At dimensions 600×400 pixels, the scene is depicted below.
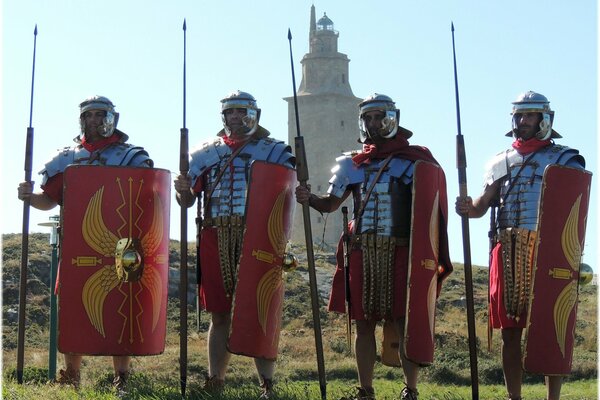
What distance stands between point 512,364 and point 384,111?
2166mm

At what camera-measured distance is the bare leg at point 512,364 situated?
34.8 ft

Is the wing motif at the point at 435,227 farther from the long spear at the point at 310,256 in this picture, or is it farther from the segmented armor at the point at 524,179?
the long spear at the point at 310,256

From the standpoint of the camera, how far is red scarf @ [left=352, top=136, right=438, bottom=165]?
10820 millimetres

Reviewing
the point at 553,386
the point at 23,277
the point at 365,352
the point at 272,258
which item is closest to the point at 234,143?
the point at 272,258

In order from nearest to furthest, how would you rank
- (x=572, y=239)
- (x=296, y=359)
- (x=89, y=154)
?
1. (x=572, y=239)
2. (x=89, y=154)
3. (x=296, y=359)

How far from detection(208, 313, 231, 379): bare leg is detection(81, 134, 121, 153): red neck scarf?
5.63 ft

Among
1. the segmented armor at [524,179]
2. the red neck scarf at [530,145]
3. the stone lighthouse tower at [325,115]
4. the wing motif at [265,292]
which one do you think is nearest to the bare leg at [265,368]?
the wing motif at [265,292]

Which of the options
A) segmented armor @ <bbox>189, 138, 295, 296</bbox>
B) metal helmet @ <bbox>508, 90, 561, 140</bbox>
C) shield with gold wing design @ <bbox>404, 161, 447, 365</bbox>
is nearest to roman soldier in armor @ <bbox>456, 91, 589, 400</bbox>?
metal helmet @ <bbox>508, 90, 561, 140</bbox>

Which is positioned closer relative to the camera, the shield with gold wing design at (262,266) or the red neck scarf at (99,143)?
the shield with gold wing design at (262,266)

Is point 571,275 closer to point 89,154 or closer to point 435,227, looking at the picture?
point 435,227

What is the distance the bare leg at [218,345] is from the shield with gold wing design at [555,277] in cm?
233

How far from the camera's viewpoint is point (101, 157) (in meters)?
11.4

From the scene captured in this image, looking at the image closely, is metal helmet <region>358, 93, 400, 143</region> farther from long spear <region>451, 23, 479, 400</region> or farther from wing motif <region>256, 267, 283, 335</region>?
wing motif <region>256, 267, 283, 335</region>

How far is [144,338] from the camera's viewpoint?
10977 millimetres
